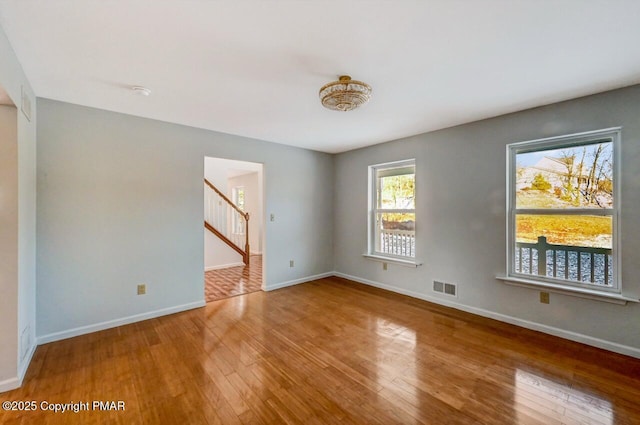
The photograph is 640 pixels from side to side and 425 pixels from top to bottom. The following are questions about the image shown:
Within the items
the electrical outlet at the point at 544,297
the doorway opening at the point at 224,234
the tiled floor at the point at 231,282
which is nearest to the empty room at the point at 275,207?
the electrical outlet at the point at 544,297

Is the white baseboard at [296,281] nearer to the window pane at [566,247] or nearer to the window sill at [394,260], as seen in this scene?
the window sill at [394,260]

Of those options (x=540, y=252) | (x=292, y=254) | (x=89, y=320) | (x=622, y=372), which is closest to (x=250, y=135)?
(x=292, y=254)

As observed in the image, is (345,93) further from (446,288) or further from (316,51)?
(446,288)

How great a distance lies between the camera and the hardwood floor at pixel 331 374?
1.73m

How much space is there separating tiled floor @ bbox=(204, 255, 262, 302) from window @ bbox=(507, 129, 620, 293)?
12.4 ft

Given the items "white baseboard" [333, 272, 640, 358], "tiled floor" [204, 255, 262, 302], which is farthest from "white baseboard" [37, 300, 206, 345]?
"white baseboard" [333, 272, 640, 358]

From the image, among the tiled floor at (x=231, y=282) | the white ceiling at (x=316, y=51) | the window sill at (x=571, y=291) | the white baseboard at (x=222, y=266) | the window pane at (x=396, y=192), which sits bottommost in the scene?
the tiled floor at (x=231, y=282)

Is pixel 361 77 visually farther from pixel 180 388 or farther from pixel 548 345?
pixel 548 345

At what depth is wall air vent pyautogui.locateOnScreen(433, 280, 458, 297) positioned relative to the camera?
3.59m

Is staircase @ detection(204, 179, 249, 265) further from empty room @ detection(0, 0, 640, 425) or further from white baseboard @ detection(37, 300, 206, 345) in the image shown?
white baseboard @ detection(37, 300, 206, 345)

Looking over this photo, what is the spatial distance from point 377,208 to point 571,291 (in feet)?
8.76

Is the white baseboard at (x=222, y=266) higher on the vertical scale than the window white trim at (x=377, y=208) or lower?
lower

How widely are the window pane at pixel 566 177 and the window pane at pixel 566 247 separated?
15cm

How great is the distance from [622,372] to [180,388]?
11.3 feet
